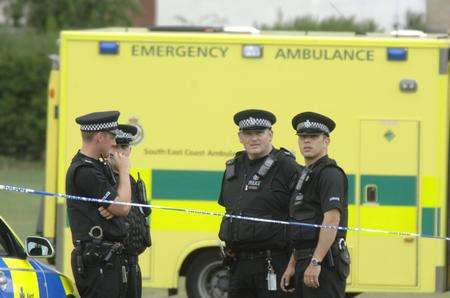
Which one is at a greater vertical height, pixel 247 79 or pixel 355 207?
pixel 247 79

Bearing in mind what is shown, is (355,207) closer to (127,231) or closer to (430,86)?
(430,86)

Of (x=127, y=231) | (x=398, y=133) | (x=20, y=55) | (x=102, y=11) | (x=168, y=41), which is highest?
(x=102, y=11)

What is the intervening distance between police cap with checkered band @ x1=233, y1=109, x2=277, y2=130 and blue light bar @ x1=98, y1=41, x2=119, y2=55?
2686 mm

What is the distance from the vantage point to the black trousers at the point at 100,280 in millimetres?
6855

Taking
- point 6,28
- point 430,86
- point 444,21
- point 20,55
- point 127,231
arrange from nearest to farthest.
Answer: point 127,231, point 430,86, point 20,55, point 6,28, point 444,21

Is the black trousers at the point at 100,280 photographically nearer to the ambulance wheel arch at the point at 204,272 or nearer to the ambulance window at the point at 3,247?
the ambulance window at the point at 3,247

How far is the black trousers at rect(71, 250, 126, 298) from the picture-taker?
686 centimetres

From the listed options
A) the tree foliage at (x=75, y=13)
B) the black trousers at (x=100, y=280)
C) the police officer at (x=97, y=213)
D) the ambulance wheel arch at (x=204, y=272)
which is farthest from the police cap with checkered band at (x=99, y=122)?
the tree foliage at (x=75, y=13)

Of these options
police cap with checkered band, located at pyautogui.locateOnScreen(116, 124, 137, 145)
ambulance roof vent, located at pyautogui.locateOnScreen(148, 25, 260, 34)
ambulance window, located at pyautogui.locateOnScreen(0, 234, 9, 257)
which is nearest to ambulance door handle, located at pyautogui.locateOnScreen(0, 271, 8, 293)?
ambulance window, located at pyautogui.locateOnScreen(0, 234, 9, 257)

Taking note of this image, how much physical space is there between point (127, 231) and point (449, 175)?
12.1 ft

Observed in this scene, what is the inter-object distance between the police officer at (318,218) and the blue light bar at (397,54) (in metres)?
2.69

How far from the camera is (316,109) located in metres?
9.73

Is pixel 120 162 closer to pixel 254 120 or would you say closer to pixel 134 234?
pixel 134 234

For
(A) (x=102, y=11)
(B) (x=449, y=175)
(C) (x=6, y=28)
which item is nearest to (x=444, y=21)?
(A) (x=102, y=11)
